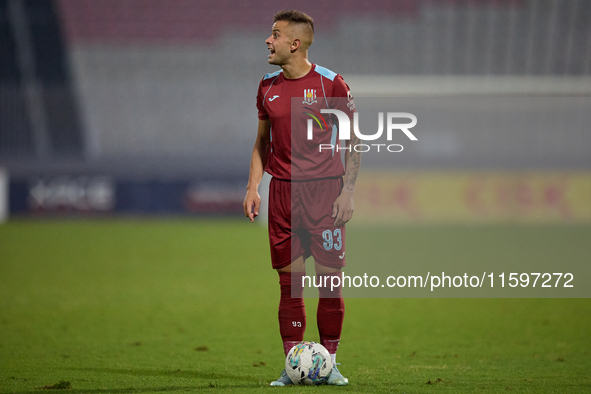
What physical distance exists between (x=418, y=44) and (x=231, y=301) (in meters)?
14.6

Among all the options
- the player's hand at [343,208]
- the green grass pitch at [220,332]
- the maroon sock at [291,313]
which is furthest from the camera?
the green grass pitch at [220,332]

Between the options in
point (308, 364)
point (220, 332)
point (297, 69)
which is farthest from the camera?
point (220, 332)

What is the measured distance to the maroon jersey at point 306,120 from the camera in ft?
10.9

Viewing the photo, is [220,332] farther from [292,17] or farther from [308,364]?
[292,17]

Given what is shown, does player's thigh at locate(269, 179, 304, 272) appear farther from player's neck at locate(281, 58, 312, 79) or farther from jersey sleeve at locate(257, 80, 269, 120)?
player's neck at locate(281, 58, 312, 79)

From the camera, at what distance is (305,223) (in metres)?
3.35

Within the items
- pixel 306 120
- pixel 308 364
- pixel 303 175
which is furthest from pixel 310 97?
pixel 308 364

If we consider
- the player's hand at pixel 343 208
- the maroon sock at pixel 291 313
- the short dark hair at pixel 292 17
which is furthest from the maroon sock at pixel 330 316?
the short dark hair at pixel 292 17

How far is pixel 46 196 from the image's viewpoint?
1544 cm

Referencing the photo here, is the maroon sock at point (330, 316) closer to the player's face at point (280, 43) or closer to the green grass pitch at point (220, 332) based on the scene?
the green grass pitch at point (220, 332)

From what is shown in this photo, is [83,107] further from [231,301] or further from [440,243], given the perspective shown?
[231,301]

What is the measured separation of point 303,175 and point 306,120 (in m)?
0.27

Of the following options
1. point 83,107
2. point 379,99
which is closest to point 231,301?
point 379,99

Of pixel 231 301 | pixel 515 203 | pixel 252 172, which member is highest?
pixel 252 172
